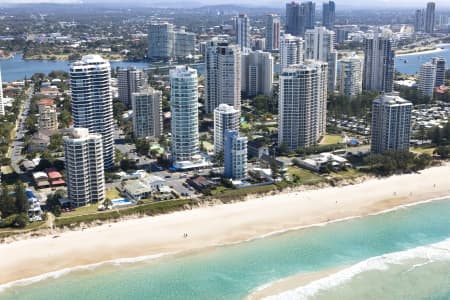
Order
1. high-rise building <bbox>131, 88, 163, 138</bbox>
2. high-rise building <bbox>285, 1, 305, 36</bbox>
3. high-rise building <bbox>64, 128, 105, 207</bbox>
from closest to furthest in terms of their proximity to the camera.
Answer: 1. high-rise building <bbox>64, 128, 105, 207</bbox>
2. high-rise building <bbox>131, 88, 163, 138</bbox>
3. high-rise building <bbox>285, 1, 305, 36</bbox>

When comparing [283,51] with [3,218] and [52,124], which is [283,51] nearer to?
[52,124]

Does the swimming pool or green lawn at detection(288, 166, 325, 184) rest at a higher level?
green lawn at detection(288, 166, 325, 184)

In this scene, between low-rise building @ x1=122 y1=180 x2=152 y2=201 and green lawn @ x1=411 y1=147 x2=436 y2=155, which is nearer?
low-rise building @ x1=122 y1=180 x2=152 y2=201

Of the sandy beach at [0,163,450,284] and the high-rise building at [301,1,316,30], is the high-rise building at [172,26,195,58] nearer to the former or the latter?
the high-rise building at [301,1,316,30]

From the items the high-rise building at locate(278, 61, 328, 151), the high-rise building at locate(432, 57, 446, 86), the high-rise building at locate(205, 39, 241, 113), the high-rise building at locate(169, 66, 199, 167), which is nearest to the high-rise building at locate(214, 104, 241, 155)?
the high-rise building at locate(169, 66, 199, 167)

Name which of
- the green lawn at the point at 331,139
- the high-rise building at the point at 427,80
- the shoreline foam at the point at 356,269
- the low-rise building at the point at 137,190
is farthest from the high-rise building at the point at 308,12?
the shoreline foam at the point at 356,269

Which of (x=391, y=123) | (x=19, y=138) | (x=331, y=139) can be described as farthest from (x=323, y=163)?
(x=19, y=138)

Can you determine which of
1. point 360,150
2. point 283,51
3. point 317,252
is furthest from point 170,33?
point 317,252
